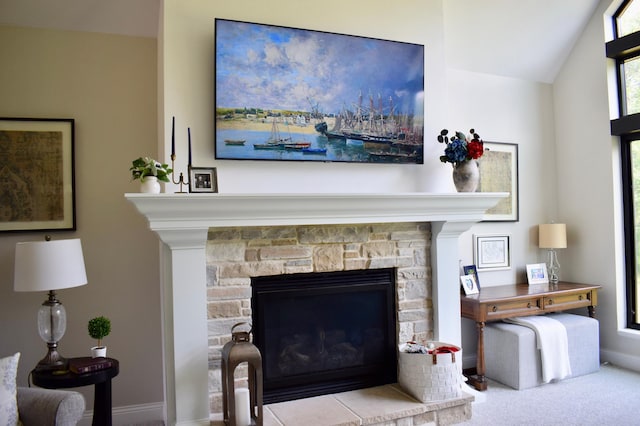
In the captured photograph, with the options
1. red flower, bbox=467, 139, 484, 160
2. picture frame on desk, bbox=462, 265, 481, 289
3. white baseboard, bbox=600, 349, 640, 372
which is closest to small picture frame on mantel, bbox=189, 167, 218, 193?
red flower, bbox=467, 139, 484, 160

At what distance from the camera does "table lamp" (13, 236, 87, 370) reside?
2.54 m

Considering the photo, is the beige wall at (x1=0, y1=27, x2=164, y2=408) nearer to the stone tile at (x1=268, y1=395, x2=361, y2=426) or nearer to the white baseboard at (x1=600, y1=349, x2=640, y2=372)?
the stone tile at (x1=268, y1=395, x2=361, y2=426)

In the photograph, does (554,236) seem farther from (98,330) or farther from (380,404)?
(98,330)

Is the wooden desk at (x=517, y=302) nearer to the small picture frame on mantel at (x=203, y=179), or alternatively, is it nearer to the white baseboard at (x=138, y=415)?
the small picture frame on mantel at (x=203, y=179)

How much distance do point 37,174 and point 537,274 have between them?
403 cm

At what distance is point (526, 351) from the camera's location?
142 inches

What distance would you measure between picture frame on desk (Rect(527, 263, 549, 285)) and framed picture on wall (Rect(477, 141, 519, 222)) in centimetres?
45

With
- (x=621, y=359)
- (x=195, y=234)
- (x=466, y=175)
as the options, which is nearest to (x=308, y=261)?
(x=195, y=234)

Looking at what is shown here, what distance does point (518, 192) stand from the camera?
14.2ft

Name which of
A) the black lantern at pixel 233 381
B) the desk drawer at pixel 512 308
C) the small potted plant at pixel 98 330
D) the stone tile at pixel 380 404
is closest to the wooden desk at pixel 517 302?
the desk drawer at pixel 512 308

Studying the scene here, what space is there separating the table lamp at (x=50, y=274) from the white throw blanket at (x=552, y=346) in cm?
318

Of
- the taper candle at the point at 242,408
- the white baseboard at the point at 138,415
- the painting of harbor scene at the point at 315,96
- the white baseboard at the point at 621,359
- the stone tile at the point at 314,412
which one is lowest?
the white baseboard at the point at 138,415

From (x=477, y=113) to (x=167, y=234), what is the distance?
2.87 m

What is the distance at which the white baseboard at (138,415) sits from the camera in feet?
10.5
